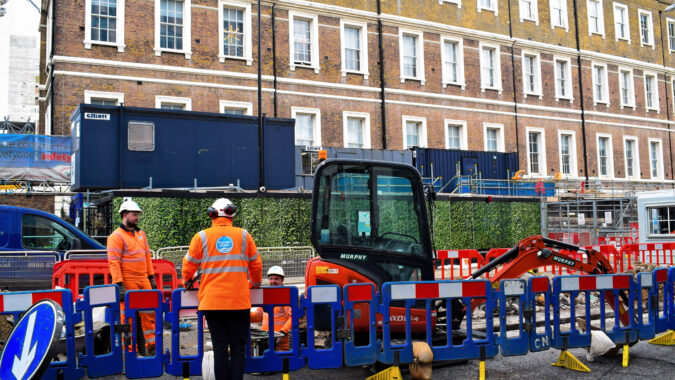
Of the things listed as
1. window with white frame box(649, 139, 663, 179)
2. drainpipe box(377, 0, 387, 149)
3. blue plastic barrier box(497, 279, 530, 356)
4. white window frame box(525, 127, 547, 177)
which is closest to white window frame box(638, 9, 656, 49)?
window with white frame box(649, 139, 663, 179)

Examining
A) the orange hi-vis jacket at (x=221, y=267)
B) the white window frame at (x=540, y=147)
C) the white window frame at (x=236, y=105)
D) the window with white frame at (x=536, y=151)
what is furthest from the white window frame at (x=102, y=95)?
the window with white frame at (x=536, y=151)

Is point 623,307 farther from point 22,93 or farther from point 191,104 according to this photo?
point 22,93

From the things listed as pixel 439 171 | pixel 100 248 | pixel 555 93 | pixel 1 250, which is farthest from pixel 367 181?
pixel 555 93

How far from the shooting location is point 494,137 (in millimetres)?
31109

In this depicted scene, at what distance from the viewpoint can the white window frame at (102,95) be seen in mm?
21469

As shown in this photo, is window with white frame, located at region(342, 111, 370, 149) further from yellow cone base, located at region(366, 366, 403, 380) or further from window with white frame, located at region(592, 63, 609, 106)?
yellow cone base, located at region(366, 366, 403, 380)

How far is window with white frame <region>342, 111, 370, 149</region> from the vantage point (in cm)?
2683

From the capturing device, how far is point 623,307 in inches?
285

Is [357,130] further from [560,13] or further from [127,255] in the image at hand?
[127,255]

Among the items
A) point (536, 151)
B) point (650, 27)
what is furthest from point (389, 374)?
point (650, 27)

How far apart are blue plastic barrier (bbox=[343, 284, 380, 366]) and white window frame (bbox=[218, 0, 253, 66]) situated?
20139 millimetres

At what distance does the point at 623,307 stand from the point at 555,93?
28.7 metres

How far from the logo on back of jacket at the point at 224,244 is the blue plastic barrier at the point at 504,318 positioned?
3.15m

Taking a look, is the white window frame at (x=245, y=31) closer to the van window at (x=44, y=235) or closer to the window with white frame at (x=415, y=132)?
the window with white frame at (x=415, y=132)
